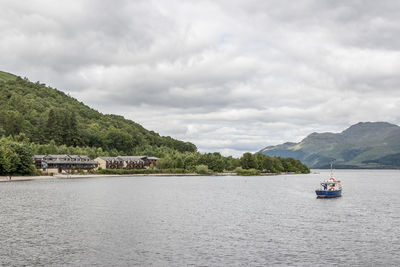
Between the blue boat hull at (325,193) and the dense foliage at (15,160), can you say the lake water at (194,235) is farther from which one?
the dense foliage at (15,160)

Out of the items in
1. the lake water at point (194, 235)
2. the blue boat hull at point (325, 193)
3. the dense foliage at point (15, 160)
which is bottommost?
the lake water at point (194, 235)

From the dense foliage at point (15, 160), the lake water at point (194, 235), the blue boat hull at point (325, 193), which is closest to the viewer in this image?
the lake water at point (194, 235)

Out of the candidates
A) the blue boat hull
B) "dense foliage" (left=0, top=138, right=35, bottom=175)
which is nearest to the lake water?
the blue boat hull

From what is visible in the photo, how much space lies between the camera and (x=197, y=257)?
42.6m

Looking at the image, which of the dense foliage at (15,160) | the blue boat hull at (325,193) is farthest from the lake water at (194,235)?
the dense foliage at (15,160)

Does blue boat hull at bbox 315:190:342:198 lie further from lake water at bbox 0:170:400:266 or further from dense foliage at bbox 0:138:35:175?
dense foliage at bbox 0:138:35:175

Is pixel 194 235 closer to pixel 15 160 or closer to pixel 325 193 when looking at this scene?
pixel 325 193

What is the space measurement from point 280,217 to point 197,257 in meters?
35.8

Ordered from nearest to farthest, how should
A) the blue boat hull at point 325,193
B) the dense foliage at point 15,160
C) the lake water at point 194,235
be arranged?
the lake water at point 194,235 < the blue boat hull at point 325,193 < the dense foliage at point 15,160

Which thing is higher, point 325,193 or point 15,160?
point 15,160

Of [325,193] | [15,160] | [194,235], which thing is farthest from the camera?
[15,160]

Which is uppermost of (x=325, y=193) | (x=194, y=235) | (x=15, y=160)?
(x=15, y=160)

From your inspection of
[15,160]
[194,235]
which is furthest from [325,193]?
[15,160]

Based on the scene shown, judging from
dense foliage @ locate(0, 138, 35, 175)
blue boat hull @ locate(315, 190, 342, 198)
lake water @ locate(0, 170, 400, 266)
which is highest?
dense foliage @ locate(0, 138, 35, 175)
